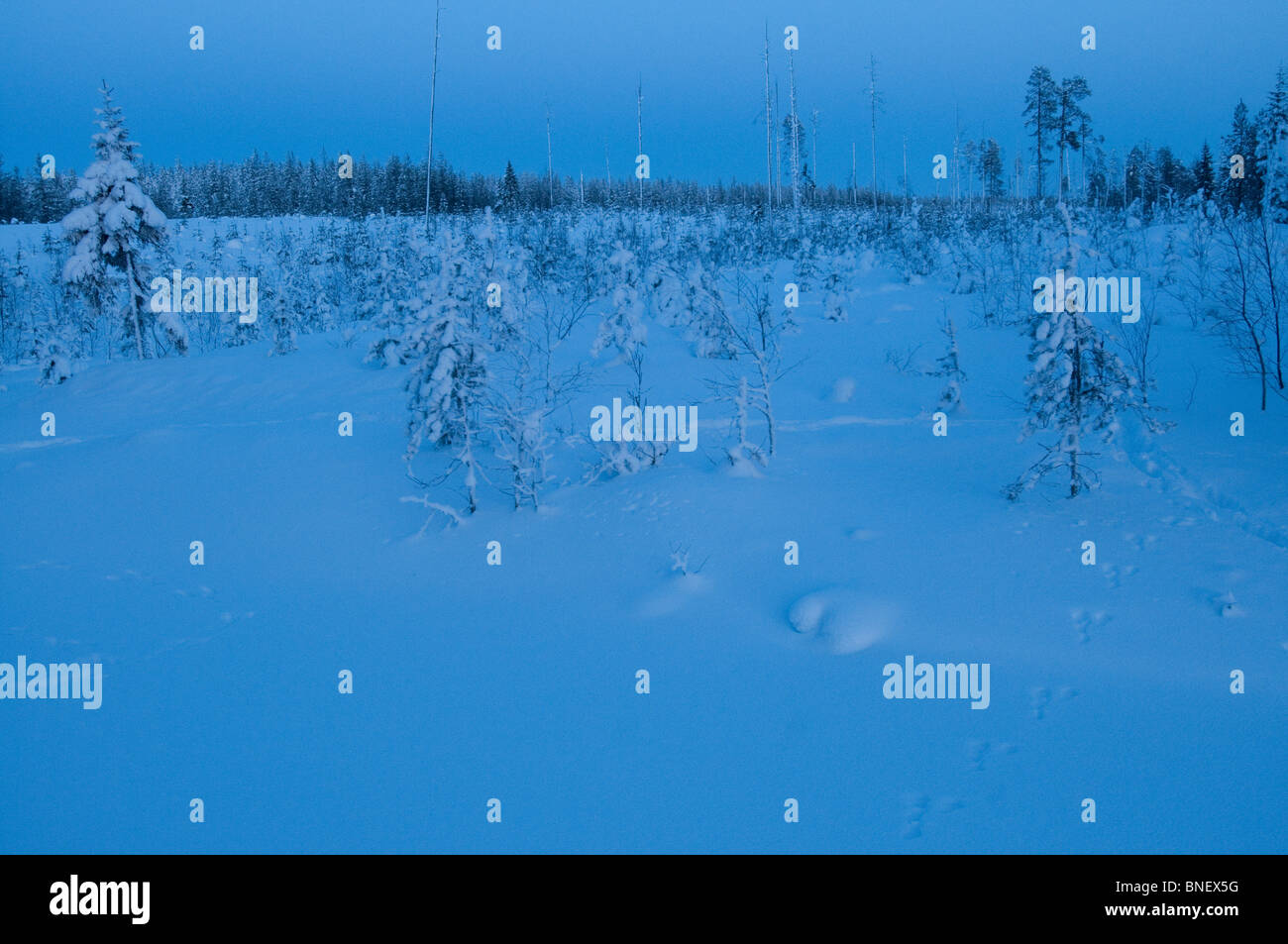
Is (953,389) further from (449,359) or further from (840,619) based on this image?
(449,359)

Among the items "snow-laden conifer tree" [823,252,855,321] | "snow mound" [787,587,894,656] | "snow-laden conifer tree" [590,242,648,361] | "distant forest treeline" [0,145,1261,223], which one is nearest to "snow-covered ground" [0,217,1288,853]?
"snow mound" [787,587,894,656]

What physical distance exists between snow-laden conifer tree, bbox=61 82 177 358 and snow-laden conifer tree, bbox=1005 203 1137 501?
79.9 feet

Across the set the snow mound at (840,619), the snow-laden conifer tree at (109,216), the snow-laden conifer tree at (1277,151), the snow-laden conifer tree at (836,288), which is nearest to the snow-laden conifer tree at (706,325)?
the snow-laden conifer tree at (836,288)

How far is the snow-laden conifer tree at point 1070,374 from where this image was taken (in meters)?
8.33

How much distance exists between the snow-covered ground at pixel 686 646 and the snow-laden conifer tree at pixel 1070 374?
834mm

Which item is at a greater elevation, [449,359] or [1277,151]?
[1277,151]

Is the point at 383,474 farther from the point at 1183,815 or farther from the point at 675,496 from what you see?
the point at 1183,815

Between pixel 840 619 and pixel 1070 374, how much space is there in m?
3.90

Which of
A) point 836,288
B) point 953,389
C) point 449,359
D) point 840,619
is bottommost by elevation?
point 840,619

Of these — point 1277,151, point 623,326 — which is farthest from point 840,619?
point 1277,151

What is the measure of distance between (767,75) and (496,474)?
2471 centimetres

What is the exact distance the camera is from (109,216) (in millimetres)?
22250

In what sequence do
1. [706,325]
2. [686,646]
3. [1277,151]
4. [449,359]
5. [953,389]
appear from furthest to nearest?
[1277,151], [706,325], [953,389], [449,359], [686,646]

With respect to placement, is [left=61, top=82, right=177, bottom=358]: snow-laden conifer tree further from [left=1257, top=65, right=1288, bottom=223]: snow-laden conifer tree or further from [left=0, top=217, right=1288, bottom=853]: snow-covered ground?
[left=1257, top=65, right=1288, bottom=223]: snow-laden conifer tree
